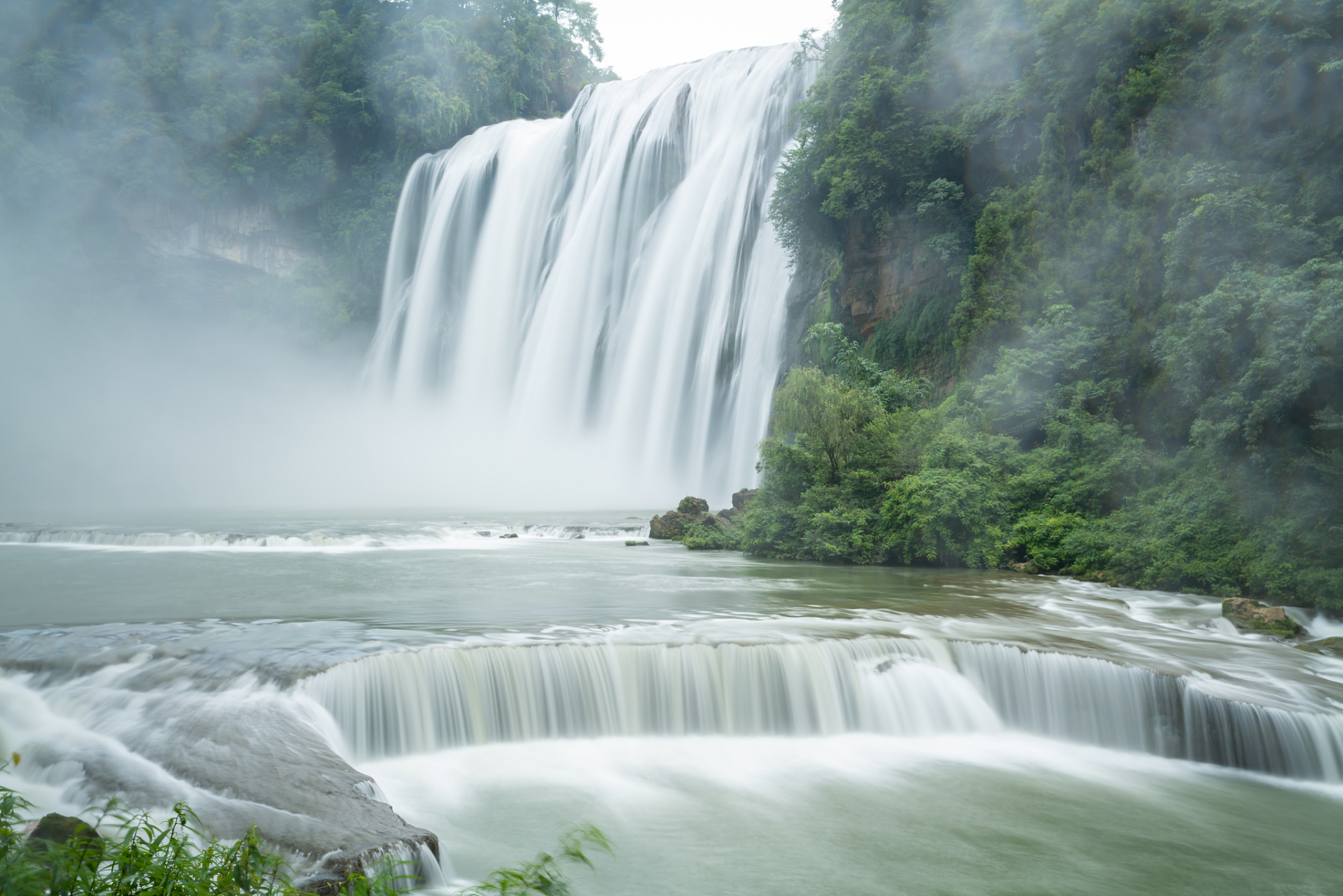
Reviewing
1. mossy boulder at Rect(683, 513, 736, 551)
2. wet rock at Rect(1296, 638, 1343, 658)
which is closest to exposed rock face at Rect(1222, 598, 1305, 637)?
wet rock at Rect(1296, 638, 1343, 658)

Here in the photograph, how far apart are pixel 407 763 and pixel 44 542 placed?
19.5 metres

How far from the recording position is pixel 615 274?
122 ft

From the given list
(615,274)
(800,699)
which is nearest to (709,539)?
(800,699)

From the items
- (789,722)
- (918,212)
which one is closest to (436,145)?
(918,212)

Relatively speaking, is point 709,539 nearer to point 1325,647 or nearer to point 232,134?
point 1325,647

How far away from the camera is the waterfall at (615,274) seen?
31.8 metres

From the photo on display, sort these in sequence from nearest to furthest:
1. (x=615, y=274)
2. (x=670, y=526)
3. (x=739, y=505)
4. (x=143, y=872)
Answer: (x=143, y=872), (x=670, y=526), (x=739, y=505), (x=615, y=274)

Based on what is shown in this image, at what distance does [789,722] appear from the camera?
852 cm

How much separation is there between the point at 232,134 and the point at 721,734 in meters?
53.2

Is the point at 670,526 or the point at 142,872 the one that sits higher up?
the point at 670,526

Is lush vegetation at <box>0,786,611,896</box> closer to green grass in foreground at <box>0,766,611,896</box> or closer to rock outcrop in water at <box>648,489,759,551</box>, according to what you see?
green grass in foreground at <box>0,766,611,896</box>

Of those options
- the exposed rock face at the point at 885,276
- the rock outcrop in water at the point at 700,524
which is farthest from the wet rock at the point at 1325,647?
the exposed rock face at the point at 885,276

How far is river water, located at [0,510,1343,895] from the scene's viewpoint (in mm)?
5789

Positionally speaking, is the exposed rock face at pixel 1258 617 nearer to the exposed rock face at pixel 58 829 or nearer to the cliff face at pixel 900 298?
the exposed rock face at pixel 58 829
